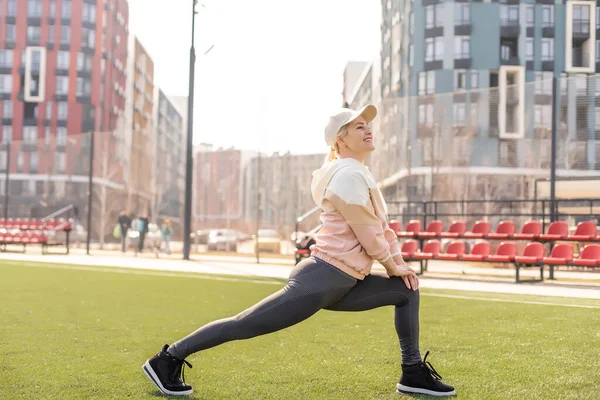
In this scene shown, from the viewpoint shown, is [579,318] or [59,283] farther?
[59,283]

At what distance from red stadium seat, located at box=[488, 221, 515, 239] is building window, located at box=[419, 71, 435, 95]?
36906mm

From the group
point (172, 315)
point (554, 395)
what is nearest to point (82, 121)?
point (172, 315)

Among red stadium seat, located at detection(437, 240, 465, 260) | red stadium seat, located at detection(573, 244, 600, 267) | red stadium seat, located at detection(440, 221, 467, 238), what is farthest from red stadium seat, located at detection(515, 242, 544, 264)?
red stadium seat, located at detection(440, 221, 467, 238)

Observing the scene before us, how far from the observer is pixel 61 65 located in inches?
2675

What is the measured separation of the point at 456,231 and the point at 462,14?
38.0 meters

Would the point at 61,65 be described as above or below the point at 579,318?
above

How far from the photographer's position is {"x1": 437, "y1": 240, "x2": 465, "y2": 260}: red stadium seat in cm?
1507

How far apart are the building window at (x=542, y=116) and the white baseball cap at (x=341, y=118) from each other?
13240 mm

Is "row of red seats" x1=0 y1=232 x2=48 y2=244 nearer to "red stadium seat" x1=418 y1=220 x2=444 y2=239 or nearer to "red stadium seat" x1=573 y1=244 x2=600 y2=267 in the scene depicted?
"red stadium seat" x1=418 y1=220 x2=444 y2=239

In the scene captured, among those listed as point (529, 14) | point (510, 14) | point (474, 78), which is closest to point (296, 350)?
point (474, 78)

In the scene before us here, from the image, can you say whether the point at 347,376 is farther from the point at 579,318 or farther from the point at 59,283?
the point at 59,283

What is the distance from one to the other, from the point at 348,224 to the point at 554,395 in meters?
1.44

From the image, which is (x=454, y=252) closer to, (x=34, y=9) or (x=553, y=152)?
(x=553, y=152)

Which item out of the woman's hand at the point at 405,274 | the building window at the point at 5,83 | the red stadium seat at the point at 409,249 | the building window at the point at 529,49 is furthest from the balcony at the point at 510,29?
the woman's hand at the point at 405,274
